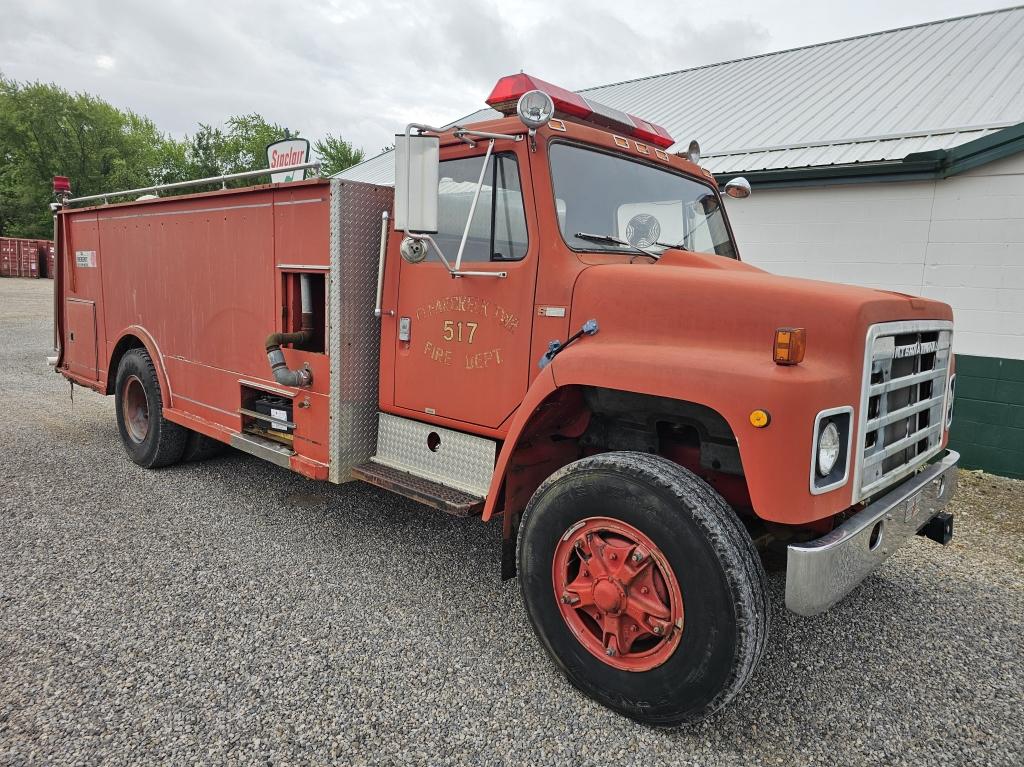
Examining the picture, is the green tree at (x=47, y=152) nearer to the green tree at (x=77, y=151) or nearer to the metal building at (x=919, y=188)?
the green tree at (x=77, y=151)

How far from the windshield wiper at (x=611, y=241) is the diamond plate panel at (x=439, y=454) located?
1090 mm

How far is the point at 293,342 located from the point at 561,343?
190 centimetres

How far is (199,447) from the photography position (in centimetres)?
567

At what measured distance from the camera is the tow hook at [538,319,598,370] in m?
2.88

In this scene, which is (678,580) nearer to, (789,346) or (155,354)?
(789,346)

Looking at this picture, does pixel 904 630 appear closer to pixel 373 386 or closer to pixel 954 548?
pixel 954 548

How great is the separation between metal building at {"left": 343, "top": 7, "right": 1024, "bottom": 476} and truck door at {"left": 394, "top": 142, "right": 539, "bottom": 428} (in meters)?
4.89


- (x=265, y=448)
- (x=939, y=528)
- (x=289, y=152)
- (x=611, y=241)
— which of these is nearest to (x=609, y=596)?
(x=611, y=241)

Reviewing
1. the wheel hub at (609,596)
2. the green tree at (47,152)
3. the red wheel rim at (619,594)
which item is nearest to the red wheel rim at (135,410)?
the red wheel rim at (619,594)

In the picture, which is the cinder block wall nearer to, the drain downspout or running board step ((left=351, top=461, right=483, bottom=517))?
running board step ((left=351, top=461, right=483, bottom=517))

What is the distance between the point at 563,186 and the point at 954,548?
3714mm

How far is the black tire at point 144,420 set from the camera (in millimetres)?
5414

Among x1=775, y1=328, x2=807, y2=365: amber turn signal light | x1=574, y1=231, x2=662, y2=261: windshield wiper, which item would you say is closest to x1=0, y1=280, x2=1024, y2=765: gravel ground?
x1=775, y1=328, x2=807, y2=365: amber turn signal light

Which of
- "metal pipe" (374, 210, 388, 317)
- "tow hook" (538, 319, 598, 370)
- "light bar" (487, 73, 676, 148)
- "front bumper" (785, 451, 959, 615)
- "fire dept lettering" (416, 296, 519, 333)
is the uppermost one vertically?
"light bar" (487, 73, 676, 148)
